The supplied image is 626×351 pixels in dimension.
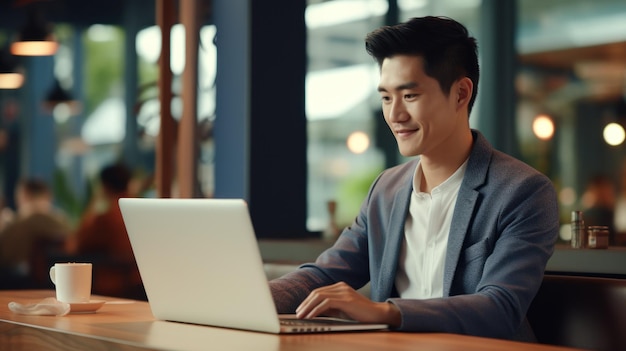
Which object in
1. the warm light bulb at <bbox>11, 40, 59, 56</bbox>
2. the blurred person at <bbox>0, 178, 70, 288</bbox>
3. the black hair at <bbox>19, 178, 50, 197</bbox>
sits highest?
the warm light bulb at <bbox>11, 40, 59, 56</bbox>

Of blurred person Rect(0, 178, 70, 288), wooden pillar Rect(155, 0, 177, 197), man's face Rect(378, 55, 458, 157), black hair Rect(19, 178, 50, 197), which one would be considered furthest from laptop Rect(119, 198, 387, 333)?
black hair Rect(19, 178, 50, 197)

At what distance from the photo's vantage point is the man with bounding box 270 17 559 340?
89.0 inches

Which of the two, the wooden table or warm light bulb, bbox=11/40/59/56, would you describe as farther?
warm light bulb, bbox=11/40/59/56

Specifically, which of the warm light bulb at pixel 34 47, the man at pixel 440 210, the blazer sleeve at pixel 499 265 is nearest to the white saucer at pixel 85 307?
the man at pixel 440 210

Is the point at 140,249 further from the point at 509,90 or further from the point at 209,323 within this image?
the point at 509,90

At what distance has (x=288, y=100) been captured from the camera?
4.64 m

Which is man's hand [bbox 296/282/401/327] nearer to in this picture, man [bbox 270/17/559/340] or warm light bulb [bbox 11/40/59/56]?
man [bbox 270/17/559/340]

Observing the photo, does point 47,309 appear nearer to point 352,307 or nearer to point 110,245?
point 352,307

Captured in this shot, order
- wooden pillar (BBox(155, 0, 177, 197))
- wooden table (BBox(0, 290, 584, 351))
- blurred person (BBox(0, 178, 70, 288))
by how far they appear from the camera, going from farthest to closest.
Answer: blurred person (BBox(0, 178, 70, 288)) < wooden pillar (BBox(155, 0, 177, 197)) < wooden table (BBox(0, 290, 584, 351))

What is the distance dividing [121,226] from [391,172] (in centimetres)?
436

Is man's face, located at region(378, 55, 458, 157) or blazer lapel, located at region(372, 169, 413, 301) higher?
man's face, located at region(378, 55, 458, 157)

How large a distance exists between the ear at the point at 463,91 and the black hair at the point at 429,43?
0.02 m

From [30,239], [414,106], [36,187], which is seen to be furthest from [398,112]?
[36,187]

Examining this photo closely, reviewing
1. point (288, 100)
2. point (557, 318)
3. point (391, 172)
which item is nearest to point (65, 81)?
point (288, 100)
